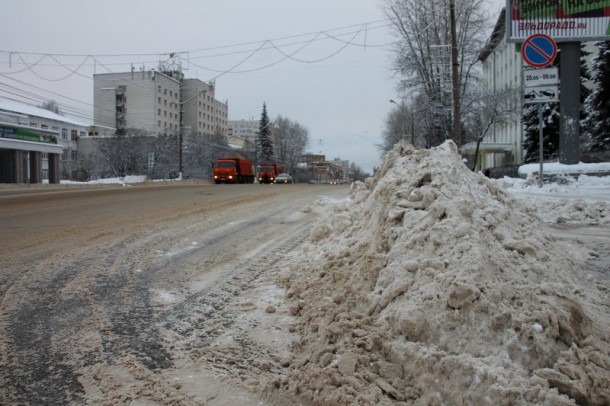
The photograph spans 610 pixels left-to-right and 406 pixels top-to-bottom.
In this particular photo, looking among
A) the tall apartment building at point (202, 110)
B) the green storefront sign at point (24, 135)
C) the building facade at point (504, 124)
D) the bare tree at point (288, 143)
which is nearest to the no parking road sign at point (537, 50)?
the building facade at point (504, 124)

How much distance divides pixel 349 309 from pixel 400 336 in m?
0.60

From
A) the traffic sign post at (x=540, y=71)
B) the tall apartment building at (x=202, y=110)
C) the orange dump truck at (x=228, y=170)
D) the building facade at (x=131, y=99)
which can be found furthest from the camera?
the tall apartment building at (x=202, y=110)

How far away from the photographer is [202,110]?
102m

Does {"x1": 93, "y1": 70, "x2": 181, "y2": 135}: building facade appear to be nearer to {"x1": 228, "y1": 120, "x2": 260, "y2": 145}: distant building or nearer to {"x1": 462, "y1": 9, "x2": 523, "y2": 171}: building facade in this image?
{"x1": 462, "y1": 9, "x2": 523, "y2": 171}: building facade

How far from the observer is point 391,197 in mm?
5129

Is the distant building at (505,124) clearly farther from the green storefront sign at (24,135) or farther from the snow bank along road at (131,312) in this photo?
the snow bank along road at (131,312)

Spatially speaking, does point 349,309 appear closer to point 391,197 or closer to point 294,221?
point 391,197

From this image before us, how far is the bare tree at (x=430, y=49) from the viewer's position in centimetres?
2991

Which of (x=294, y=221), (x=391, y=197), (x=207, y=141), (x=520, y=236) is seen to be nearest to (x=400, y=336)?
(x=520, y=236)

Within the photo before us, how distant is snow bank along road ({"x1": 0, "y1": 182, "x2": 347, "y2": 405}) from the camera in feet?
9.74

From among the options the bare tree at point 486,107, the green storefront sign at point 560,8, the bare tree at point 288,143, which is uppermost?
the bare tree at point 288,143

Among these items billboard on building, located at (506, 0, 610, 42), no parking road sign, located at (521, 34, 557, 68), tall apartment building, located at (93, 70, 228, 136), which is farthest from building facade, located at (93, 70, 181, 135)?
no parking road sign, located at (521, 34, 557, 68)

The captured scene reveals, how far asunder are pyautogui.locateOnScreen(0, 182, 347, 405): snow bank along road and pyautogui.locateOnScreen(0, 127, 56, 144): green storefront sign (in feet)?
97.6

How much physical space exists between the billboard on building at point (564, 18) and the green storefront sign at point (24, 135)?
109 ft
